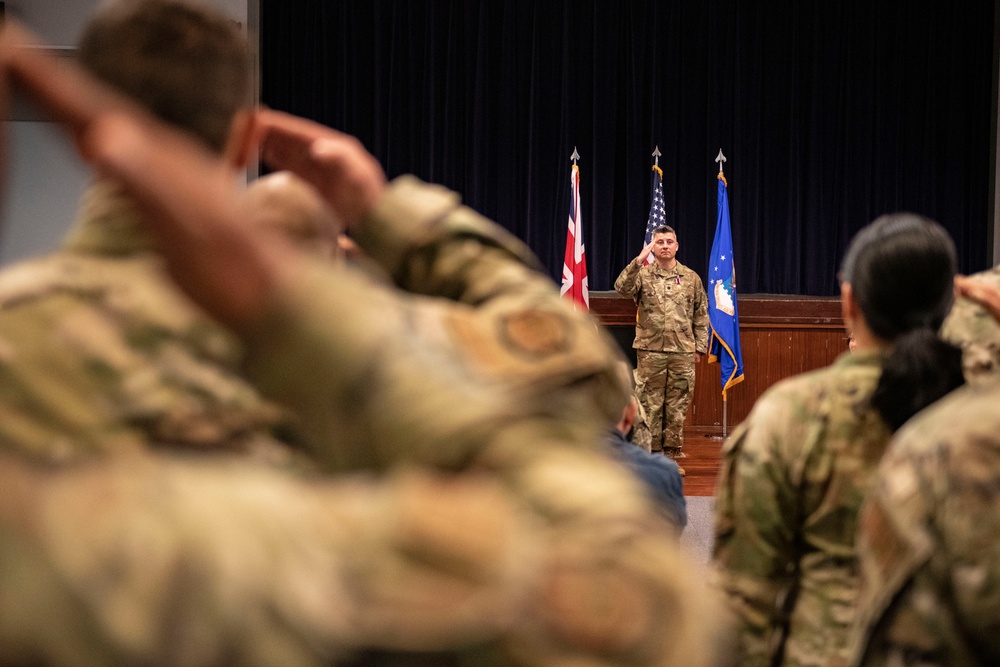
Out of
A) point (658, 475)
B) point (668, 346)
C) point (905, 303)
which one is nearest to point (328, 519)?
point (905, 303)

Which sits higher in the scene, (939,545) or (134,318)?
(134,318)

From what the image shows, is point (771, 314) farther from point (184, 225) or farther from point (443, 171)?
point (184, 225)

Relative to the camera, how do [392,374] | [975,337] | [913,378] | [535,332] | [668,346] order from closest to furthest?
[392,374] < [535,332] < [913,378] < [975,337] < [668,346]

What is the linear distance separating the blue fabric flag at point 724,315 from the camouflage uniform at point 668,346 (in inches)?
17.4

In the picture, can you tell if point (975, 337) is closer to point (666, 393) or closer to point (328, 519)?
point (328, 519)

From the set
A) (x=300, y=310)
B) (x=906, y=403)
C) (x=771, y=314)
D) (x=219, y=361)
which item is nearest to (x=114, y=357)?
(x=219, y=361)

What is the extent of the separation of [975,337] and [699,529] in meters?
3.32

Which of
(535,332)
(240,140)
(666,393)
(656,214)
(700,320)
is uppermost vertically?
(240,140)

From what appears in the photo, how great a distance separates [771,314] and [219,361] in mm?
8446

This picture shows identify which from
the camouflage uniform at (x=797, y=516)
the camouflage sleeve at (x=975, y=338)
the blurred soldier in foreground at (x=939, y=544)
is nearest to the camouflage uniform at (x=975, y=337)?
the camouflage sleeve at (x=975, y=338)

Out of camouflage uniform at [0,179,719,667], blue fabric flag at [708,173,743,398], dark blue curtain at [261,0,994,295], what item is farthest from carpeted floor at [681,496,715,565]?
dark blue curtain at [261,0,994,295]

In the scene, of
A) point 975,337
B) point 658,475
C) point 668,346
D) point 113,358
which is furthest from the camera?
point 668,346

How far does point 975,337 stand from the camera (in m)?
2.14

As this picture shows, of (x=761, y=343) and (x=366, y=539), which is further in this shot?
(x=761, y=343)
